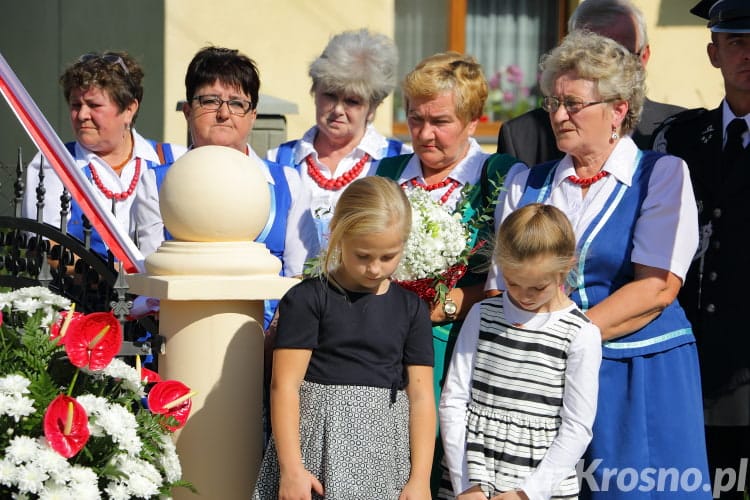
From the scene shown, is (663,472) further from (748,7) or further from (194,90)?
(194,90)

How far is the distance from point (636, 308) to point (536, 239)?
39 cm

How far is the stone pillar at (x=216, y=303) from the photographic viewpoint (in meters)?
3.14

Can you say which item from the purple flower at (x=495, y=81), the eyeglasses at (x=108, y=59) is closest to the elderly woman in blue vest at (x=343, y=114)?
the eyeglasses at (x=108, y=59)

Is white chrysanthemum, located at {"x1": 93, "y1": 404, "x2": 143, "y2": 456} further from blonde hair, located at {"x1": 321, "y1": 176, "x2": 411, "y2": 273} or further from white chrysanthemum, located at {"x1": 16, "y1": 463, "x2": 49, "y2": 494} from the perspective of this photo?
blonde hair, located at {"x1": 321, "y1": 176, "x2": 411, "y2": 273}

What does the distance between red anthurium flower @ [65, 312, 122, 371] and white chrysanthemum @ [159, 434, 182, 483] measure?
282 millimetres

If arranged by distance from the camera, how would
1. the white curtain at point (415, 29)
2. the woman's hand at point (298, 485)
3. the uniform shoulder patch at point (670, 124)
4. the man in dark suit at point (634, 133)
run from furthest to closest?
the white curtain at point (415, 29) → the man in dark suit at point (634, 133) → the uniform shoulder patch at point (670, 124) → the woman's hand at point (298, 485)

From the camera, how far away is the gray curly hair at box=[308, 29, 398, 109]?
4648 millimetres

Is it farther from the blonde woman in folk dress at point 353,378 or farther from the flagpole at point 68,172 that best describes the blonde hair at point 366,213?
the flagpole at point 68,172

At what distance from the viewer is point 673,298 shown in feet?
10.9

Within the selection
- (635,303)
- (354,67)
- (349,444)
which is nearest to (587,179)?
(635,303)

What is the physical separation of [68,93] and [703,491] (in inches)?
110

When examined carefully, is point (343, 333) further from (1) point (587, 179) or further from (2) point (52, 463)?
(1) point (587, 179)

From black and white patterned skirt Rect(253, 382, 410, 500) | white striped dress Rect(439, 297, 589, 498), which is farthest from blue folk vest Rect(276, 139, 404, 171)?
black and white patterned skirt Rect(253, 382, 410, 500)

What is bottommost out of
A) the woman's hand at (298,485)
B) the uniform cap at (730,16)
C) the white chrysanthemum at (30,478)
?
the woman's hand at (298,485)
